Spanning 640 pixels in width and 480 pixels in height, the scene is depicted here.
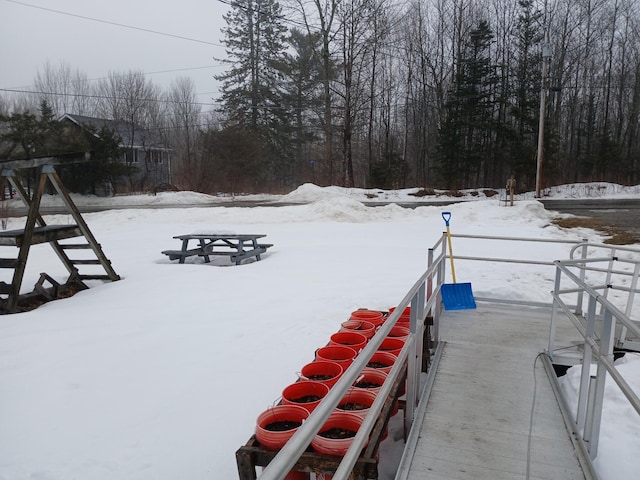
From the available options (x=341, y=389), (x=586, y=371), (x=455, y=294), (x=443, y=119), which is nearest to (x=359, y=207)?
(x=455, y=294)

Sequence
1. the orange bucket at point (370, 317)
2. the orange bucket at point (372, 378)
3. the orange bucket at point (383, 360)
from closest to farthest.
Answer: the orange bucket at point (372, 378)
the orange bucket at point (383, 360)
the orange bucket at point (370, 317)

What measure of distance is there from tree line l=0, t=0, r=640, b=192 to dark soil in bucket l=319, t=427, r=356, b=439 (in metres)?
29.1

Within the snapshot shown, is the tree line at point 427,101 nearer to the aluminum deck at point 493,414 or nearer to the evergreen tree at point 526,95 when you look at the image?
the evergreen tree at point 526,95

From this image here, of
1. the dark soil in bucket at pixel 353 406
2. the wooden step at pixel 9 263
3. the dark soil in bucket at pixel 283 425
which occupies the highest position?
the wooden step at pixel 9 263

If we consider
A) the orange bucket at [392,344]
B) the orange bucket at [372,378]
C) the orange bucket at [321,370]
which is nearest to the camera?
the orange bucket at [372,378]

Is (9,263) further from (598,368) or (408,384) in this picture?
(598,368)

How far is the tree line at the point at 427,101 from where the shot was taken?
107 feet

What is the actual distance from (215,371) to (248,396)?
2.01 ft

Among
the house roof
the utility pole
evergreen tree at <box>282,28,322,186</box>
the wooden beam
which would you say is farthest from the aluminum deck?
the house roof

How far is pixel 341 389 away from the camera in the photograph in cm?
159

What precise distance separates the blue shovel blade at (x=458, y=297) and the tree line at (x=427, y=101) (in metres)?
26.0

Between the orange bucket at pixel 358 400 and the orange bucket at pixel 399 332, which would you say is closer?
the orange bucket at pixel 358 400

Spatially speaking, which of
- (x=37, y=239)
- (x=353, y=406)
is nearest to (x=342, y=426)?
(x=353, y=406)

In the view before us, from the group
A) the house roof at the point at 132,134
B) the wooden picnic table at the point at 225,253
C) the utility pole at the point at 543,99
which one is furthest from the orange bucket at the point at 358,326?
the house roof at the point at 132,134
